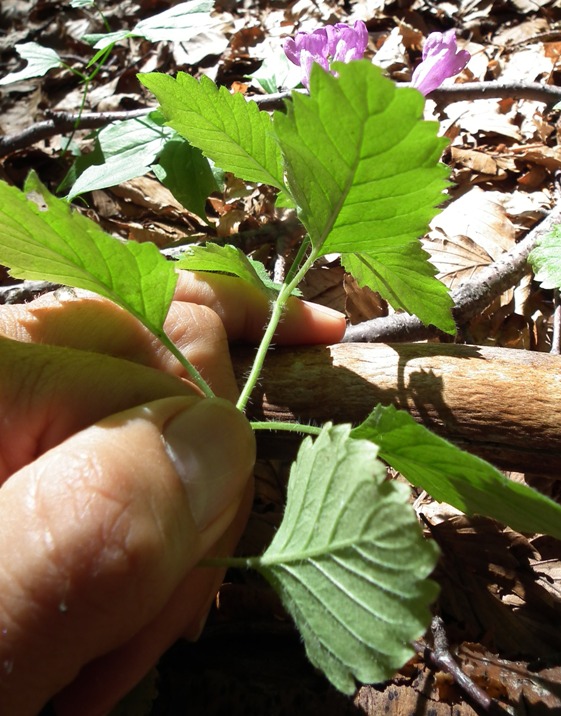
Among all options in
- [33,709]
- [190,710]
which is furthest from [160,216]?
[33,709]

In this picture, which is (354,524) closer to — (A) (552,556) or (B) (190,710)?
(B) (190,710)

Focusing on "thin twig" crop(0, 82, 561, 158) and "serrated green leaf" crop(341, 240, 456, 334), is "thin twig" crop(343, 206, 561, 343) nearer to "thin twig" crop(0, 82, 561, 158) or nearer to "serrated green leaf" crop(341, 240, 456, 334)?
"serrated green leaf" crop(341, 240, 456, 334)

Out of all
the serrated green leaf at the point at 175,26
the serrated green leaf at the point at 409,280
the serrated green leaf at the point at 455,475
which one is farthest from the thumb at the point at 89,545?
the serrated green leaf at the point at 175,26

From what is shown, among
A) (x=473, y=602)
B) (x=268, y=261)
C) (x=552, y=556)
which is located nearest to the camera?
(x=473, y=602)

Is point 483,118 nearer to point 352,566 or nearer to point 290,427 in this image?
point 290,427

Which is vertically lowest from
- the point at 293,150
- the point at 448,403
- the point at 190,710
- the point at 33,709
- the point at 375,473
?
the point at 190,710

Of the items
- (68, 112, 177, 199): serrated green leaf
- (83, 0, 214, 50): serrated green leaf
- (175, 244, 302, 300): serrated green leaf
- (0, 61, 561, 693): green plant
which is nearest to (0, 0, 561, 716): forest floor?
(83, 0, 214, 50): serrated green leaf

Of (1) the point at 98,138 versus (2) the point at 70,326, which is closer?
(2) the point at 70,326
